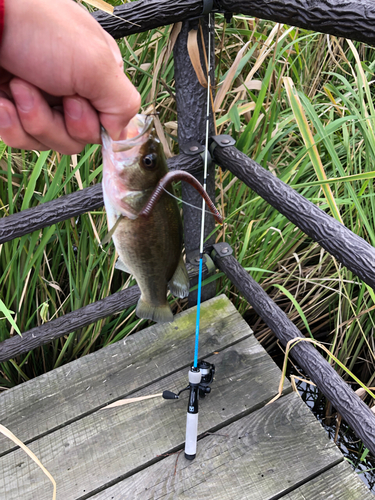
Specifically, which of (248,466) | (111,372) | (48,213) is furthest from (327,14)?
(111,372)

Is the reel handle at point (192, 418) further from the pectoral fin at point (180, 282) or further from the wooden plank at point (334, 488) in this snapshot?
the pectoral fin at point (180, 282)

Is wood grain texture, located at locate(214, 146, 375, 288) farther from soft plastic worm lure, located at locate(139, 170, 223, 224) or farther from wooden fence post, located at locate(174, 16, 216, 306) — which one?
soft plastic worm lure, located at locate(139, 170, 223, 224)

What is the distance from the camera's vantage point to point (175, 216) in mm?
750

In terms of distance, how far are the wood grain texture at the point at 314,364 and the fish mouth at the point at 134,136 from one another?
1025 mm

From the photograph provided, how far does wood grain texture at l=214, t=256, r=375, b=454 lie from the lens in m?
1.30

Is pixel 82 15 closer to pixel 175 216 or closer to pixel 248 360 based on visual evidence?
pixel 175 216

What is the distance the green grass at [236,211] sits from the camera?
150cm

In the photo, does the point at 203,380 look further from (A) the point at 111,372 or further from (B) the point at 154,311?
(B) the point at 154,311

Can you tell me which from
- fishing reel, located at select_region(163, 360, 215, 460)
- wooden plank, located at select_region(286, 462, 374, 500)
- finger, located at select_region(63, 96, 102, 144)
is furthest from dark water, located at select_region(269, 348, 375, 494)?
finger, located at select_region(63, 96, 102, 144)

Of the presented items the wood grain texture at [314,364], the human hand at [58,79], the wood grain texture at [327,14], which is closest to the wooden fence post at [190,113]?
the wood grain texture at [314,364]

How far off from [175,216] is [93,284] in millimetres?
1114

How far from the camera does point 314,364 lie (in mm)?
1464

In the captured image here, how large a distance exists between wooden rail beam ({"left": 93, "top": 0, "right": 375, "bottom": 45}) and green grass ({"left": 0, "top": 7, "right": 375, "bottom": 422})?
0.19 meters

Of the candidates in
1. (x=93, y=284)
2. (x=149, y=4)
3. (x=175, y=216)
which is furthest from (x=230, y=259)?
(x=175, y=216)
